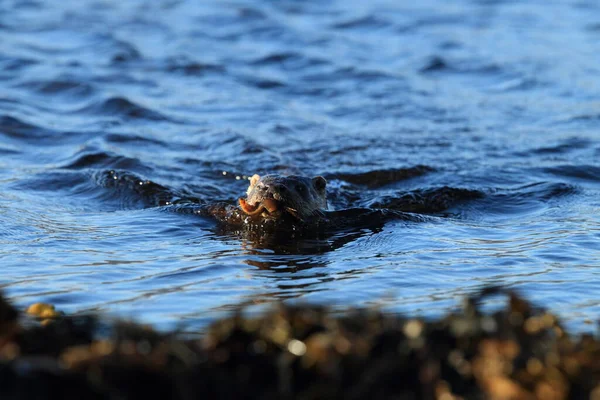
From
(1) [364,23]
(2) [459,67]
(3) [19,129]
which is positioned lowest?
(3) [19,129]

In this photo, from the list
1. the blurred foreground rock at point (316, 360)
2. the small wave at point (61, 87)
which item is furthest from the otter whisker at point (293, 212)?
the small wave at point (61, 87)

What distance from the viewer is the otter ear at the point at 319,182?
24.8ft

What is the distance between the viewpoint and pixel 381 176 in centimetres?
973

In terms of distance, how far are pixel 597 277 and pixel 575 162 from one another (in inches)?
175

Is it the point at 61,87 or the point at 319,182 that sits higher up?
the point at 61,87

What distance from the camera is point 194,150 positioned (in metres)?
10.6

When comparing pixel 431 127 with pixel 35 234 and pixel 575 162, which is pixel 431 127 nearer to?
pixel 575 162

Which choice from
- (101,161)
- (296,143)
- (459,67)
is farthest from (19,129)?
(459,67)

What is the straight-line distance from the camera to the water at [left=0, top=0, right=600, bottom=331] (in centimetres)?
566

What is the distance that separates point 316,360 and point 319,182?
4.70 metres

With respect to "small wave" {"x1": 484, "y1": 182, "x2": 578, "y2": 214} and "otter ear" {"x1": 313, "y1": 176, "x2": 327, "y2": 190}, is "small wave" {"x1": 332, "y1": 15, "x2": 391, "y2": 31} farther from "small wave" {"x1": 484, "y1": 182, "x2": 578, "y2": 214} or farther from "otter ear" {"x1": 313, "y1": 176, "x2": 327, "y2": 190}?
"otter ear" {"x1": 313, "y1": 176, "x2": 327, "y2": 190}

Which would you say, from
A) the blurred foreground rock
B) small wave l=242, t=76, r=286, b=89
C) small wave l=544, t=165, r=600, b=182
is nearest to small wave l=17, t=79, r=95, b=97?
small wave l=242, t=76, r=286, b=89

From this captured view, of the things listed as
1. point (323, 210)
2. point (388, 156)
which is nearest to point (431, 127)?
point (388, 156)

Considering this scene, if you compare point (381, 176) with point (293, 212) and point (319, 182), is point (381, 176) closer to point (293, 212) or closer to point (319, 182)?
point (319, 182)
